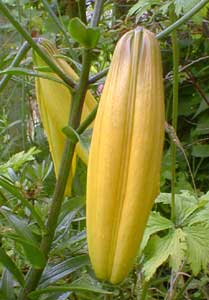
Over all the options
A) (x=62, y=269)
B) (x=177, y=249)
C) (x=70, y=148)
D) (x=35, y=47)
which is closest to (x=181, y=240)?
(x=177, y=249)

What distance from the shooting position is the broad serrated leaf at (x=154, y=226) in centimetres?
96

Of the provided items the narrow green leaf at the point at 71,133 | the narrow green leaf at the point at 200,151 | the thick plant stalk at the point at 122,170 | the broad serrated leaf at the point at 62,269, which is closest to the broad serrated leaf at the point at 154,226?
the broad serrated leaf at the point at 62,269

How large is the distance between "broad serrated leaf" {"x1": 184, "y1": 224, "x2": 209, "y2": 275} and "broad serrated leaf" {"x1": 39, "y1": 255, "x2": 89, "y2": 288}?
0.58ft

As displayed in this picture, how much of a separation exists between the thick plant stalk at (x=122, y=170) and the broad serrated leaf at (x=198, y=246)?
0.43m

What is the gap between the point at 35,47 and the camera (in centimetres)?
69

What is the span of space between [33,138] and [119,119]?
154cm

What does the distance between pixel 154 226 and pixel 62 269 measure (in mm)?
189

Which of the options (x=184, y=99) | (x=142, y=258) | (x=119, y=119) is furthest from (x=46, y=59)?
(x=184, y=99)

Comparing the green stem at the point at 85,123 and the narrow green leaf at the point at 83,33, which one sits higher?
the narrow green leaf at the point at 83,33

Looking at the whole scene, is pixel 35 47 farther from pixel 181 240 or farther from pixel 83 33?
pixel 181 240

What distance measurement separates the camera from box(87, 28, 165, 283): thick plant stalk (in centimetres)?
52

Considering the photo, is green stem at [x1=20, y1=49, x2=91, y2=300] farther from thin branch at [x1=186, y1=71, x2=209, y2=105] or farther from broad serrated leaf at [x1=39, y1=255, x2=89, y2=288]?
thin branch at [x1=186, y1=71, x2=209, y2=105]

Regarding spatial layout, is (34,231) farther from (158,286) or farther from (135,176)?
(158,286)

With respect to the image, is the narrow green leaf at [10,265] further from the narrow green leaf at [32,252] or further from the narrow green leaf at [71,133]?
the narrow green leaf at [71,133]
